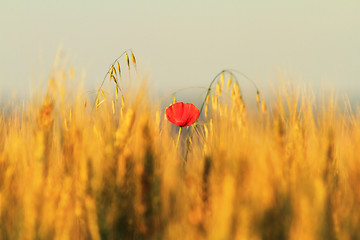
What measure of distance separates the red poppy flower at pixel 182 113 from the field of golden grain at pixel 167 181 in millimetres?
463

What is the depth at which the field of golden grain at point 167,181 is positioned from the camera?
1.47m

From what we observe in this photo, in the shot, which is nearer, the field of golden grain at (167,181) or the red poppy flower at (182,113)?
the field of golden grain at (167,181)

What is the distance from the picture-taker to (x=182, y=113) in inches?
94.2

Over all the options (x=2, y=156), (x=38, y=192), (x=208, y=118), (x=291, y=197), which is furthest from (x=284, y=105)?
(x=2, y=156)

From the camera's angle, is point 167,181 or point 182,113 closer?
point 167,181

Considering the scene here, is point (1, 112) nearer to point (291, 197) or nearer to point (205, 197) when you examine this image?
point (205, 197)

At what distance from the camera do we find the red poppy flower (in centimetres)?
239

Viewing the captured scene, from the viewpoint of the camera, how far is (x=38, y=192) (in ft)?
5.12

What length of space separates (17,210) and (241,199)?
81 cm

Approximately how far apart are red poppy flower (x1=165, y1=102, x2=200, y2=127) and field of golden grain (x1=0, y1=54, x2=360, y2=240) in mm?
463

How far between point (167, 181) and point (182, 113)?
70 cm

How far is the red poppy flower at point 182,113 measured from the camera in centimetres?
239

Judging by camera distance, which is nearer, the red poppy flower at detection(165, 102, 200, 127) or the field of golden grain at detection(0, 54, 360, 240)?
the field of golden grain at detection(0, 54, 360, 240)

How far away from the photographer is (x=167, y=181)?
1740 mm
